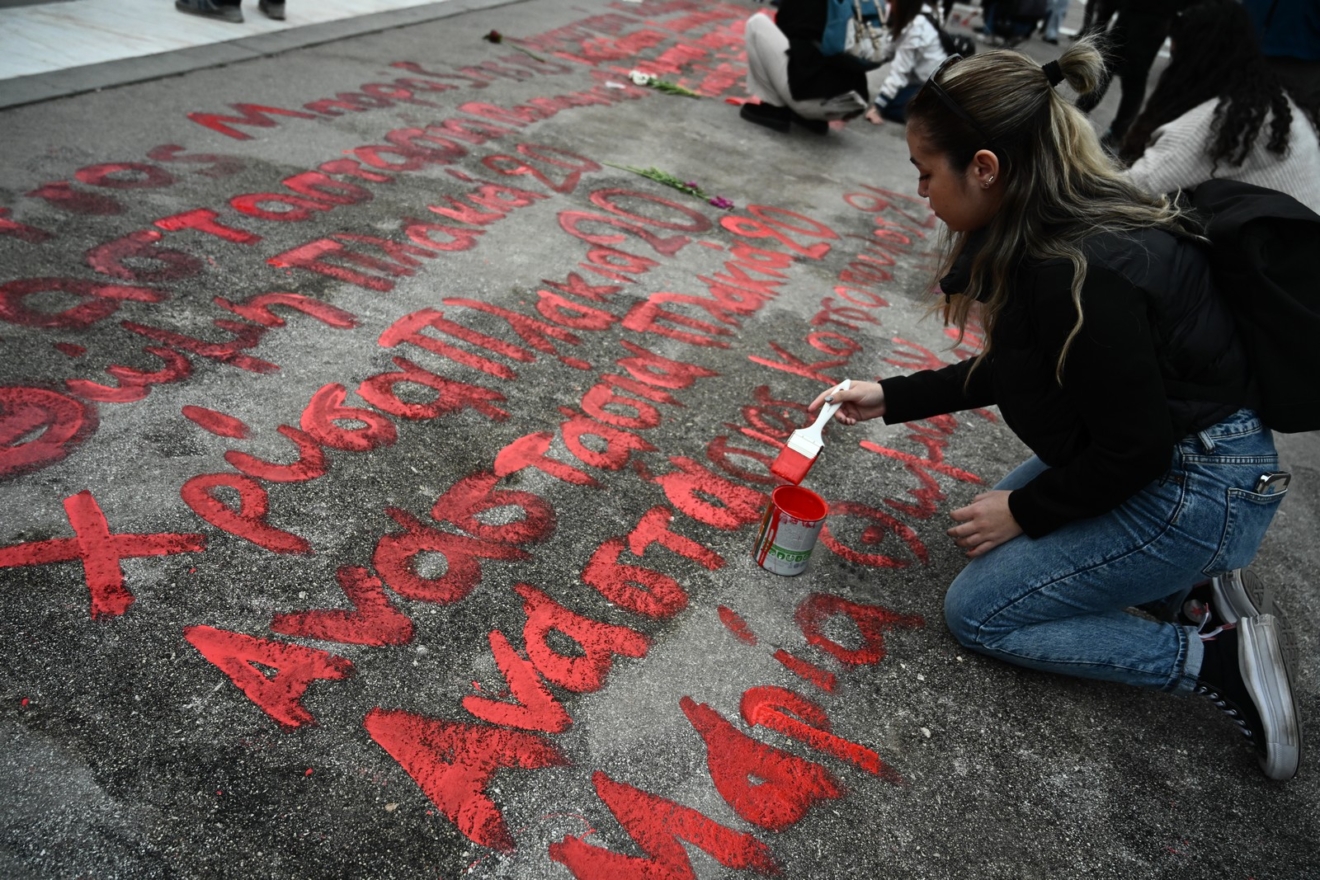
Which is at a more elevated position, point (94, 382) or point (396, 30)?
point (396, 30)

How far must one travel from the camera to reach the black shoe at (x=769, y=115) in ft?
22.5

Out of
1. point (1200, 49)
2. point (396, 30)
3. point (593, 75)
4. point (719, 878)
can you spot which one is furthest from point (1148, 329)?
point (396, 30)

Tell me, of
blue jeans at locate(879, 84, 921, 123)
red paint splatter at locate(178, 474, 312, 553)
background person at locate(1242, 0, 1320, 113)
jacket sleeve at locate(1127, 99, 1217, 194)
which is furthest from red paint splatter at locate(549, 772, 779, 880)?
blue jeans at locate(879, 84, 921, 123)

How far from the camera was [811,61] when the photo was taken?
650 cm

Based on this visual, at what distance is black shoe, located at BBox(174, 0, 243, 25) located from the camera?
21.0ft

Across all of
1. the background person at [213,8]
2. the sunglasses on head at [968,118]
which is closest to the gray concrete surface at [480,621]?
the sunglasses on head at [968,118]

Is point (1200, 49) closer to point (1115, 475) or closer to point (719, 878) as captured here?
point (1115, 475)

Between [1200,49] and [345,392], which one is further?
[1200,49]

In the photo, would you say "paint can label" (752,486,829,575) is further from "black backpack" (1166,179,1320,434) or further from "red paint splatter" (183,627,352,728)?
"red paint splatter" (183,627,352,728)

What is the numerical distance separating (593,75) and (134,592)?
19.8ft

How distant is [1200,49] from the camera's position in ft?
12.4

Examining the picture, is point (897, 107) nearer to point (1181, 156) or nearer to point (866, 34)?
point (866, 34)

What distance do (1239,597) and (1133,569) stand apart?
16.3 inches

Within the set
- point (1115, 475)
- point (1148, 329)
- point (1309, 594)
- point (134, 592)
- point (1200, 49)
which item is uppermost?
point (1200, 49)
